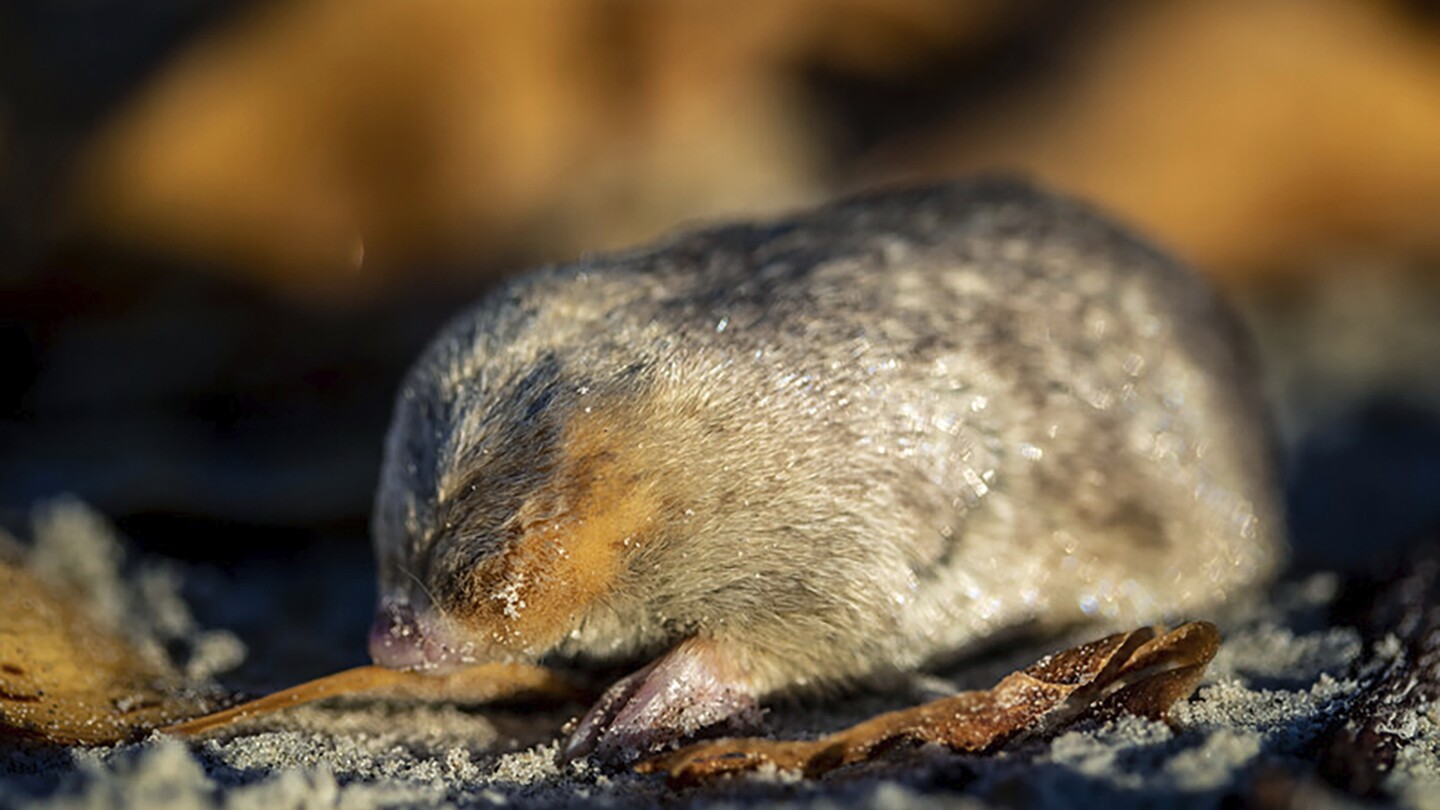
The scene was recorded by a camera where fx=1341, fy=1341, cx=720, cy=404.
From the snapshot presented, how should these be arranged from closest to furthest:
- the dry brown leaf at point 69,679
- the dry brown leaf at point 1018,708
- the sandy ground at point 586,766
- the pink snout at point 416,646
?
the sandy ground at point 586,766, the dry brown leaf at point 1018,708, the dry brown leaf at point 69,679, the pink snout at point 416,646

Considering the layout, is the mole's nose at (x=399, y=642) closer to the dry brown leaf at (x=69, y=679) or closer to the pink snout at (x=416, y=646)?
the pink snout at (x=416, y=646)

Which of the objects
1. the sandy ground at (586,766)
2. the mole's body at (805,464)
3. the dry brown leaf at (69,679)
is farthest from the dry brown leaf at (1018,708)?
the dry brown leaf at (69,679)

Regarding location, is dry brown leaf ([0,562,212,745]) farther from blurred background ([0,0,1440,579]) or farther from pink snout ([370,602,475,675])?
blurred background ([0,0,1440,579])

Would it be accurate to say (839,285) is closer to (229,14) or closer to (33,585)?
(33,585)

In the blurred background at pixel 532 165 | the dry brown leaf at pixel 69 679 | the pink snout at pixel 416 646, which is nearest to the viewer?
the dry brown leaf at pixel 69 679

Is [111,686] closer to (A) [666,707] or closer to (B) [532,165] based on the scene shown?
(A) [666,707]

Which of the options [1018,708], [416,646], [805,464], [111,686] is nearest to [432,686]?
[416,646]

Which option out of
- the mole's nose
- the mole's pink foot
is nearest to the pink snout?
the mole's nose
